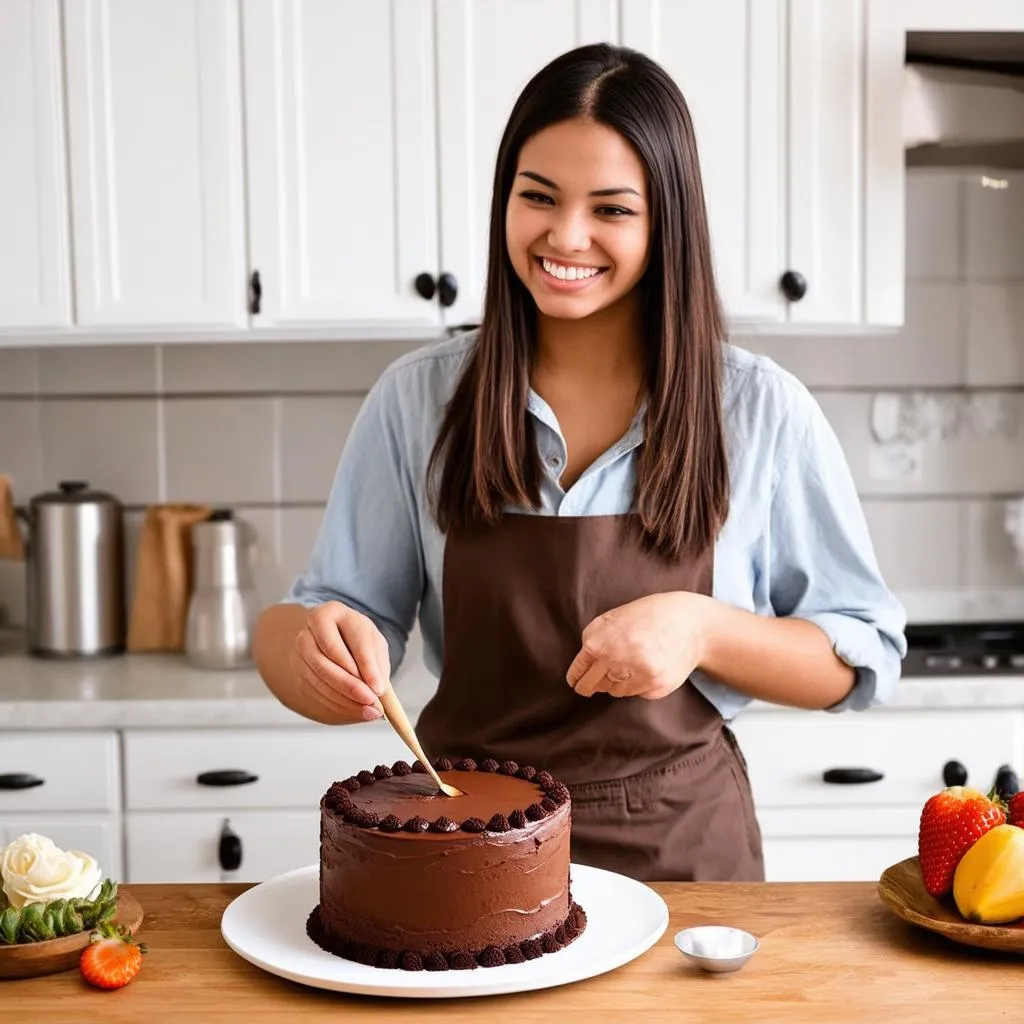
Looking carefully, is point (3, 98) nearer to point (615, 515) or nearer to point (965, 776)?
point (615, 515)

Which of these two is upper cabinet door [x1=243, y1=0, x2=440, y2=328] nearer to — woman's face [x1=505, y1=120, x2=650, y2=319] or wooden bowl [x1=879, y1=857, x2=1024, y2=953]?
woman's face [x1=505, y1=120, x2=650, y2=319]

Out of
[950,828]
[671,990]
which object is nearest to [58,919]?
[671,990]

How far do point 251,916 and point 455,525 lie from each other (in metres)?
0.50

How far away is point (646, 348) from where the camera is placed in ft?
5.14

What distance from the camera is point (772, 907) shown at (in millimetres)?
1248

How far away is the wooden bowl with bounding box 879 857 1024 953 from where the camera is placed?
1109 millimetres

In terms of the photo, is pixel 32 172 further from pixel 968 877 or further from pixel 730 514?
pixel 968 877

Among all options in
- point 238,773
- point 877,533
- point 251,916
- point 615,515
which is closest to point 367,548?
point 615,515

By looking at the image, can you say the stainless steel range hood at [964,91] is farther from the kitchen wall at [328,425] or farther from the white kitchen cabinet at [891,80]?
the kitchen wall at [328,425]

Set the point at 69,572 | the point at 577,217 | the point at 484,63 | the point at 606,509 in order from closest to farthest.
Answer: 1. the point at 577,217
2. the point at 606,509
3. the point at 484,63
4. the point at 69,572

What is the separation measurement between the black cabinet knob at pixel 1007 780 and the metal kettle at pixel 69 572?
1.66m

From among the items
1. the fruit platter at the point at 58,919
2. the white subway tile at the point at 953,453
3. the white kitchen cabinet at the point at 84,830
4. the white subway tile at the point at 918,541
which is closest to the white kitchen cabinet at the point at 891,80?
the white subway tile at the point at 953,453

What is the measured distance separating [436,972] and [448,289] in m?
1.63

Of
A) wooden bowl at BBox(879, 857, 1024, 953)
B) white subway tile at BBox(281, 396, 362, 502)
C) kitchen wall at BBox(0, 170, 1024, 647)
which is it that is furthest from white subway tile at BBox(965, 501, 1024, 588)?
wooden bowl at BBox(879, 857, 1024, 953)
